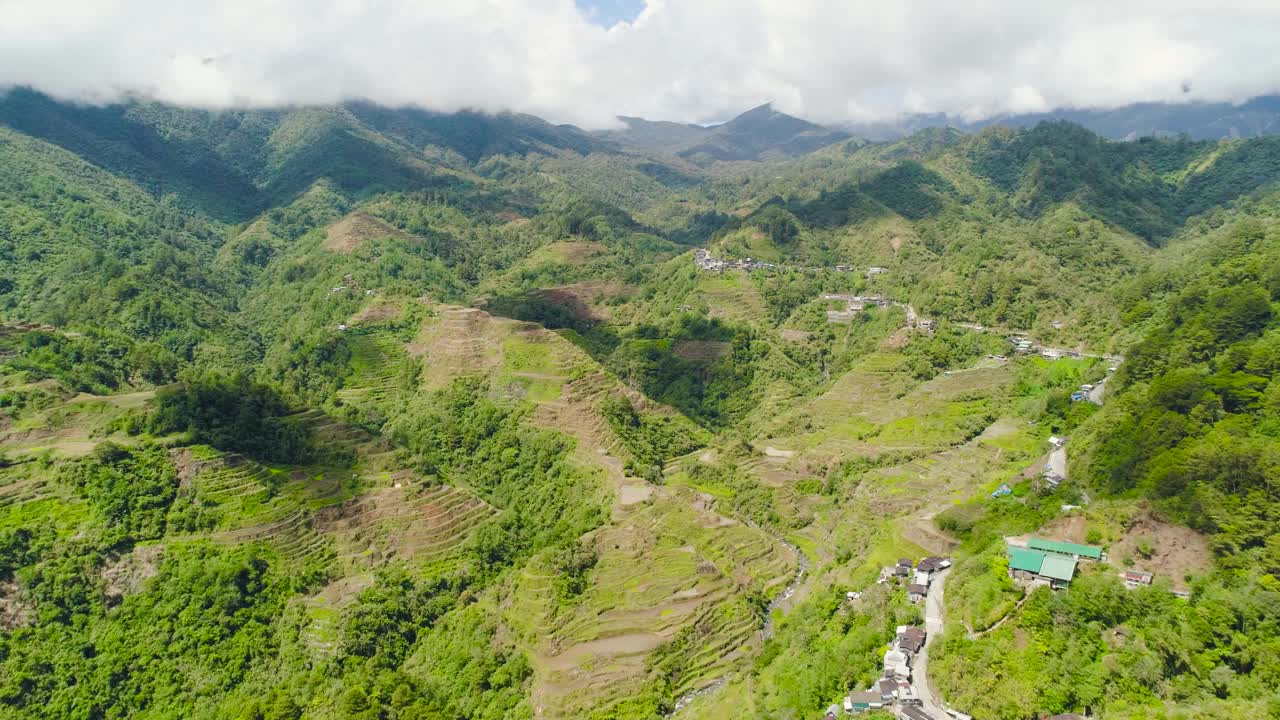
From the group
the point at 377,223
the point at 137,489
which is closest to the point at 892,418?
the point at 137,489

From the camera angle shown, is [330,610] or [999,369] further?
[999,369]

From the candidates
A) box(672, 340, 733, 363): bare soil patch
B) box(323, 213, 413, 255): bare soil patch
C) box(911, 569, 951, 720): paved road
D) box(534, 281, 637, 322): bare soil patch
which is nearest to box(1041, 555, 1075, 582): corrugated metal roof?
box(911, 569, 951, 720): paved road

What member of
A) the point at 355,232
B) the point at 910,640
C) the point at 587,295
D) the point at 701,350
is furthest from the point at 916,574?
the point at 355,232

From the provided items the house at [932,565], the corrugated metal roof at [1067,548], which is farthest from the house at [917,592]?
the corrugated metal roof at [1067,548]

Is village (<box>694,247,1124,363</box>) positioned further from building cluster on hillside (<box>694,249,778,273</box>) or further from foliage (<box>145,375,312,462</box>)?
foliage (<box>145,375,312,462</box>)

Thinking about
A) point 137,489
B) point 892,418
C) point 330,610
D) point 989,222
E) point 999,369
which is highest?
point 989,222

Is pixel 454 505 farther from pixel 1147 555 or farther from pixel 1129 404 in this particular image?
pixel 1129 404
